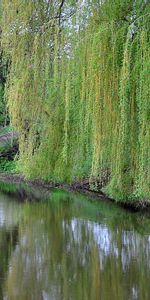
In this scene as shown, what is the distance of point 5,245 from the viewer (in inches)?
374

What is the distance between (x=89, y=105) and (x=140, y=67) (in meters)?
0.53

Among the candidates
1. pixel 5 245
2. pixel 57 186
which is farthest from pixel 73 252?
pixel 57 186

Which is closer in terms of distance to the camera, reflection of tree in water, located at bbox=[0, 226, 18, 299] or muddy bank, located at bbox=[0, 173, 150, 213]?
reflection of tree in water, located at bbox=[0, 226, 18, 299]

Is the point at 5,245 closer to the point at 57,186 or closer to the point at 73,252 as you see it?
the point at 73,252

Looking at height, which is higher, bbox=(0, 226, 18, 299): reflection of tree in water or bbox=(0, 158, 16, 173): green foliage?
bbox=(0, 226, 18, 299): reflection of tree in water

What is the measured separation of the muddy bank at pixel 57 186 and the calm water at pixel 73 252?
0.25m

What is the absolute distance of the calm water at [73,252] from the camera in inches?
265

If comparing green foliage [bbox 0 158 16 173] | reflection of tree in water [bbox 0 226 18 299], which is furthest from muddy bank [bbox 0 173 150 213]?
reflection of tree in water [bbox 0 226 18 299]

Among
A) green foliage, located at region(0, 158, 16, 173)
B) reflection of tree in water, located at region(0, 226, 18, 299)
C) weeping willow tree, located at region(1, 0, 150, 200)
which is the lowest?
green foliage, located at region(0, 158, 16, 173)

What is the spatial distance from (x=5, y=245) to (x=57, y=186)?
4105 mm

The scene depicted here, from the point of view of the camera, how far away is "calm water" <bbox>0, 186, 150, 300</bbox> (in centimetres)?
674

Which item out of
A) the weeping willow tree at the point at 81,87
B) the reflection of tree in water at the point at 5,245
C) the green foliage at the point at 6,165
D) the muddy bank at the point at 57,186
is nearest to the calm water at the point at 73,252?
the reflection of tree in water at the point at 5,245

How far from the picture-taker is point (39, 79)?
4926mm

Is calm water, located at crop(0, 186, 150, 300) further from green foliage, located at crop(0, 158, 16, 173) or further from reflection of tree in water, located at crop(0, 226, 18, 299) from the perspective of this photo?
green foliage, located at crop(0, 158, 16, 173)
